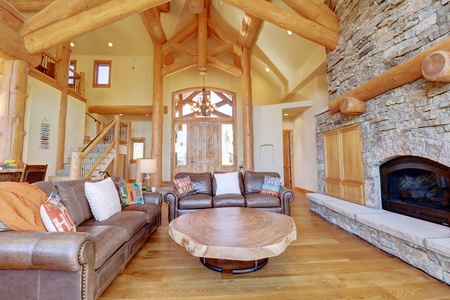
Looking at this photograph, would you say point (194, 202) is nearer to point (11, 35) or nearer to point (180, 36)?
point (11, 35)

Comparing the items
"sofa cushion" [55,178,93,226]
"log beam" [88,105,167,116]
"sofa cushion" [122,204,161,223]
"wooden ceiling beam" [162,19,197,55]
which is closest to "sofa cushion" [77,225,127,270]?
"sofa cushion" [55,178,93,226]

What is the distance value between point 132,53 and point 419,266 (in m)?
9.80

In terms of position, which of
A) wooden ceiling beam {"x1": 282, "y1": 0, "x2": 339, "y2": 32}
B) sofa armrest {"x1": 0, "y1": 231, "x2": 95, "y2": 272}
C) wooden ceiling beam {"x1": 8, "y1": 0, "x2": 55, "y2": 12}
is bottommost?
sofa armrest {"x1": 0, "y1": 231, "x2": 95, "y2": 272}

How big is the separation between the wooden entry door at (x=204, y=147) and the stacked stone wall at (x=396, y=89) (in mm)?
5004

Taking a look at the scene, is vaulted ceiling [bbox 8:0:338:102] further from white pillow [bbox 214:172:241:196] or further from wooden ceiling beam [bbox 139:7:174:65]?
white pillow [bbox 214:172:241:196]

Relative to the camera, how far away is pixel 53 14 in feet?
12.3

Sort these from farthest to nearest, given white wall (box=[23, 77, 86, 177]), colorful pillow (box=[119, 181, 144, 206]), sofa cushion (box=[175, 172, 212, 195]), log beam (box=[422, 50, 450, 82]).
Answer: white wall (box=[23, 77, 86, 177]) < sofa cushion (box=[175, 172, 212, 195]) < colorful pillow (box=[119, 181, 144, 206]) < log beam (box=[422, 50, 450, 82])

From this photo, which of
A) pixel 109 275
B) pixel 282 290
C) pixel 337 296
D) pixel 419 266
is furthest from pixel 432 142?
pixel 109 275

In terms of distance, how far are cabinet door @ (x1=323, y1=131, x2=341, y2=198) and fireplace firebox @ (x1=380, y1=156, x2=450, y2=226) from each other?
0.94 meters

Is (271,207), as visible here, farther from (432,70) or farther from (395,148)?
(432,70)

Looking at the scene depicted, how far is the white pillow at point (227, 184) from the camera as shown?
162 inches

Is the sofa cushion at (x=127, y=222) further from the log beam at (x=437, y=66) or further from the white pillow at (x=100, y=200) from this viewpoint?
the log beam at (x=437, y=66)

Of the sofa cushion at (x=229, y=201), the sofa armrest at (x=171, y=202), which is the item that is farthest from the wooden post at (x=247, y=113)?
the sofa armrest at (x=171, y=202)

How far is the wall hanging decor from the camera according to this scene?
5.60 m
